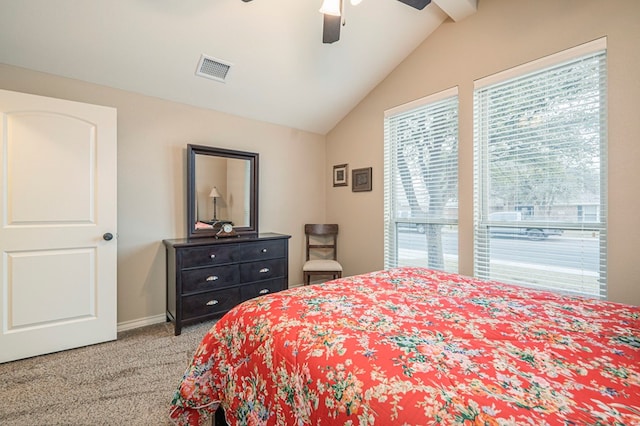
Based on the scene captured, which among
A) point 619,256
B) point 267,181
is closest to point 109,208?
point 267,181

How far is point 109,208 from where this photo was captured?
7.71 feet

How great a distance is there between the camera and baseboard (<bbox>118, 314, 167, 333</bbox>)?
2.58m

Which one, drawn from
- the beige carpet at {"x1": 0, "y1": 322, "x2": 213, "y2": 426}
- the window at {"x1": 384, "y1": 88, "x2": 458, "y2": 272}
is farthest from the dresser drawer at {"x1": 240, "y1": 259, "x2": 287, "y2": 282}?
the window at {"x1": 384, "y1": 88, "x2": 458, "y2": 272}

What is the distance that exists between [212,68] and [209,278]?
6.56ft

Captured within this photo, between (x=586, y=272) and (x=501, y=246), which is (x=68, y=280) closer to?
(x=501, y=246)

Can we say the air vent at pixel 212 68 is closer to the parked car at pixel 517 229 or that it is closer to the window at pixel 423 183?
the window at pixel 423 183

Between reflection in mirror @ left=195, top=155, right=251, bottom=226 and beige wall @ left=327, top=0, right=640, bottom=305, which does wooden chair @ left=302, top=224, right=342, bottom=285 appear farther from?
reflection in mirror @ left=195, top=155, right=251, bottom=226

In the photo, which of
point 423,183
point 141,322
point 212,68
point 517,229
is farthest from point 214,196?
point 517,229

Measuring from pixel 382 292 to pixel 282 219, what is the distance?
238 cm

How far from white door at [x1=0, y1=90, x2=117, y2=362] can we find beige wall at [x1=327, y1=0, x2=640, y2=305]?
102 inches

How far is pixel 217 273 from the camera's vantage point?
267 centimetres

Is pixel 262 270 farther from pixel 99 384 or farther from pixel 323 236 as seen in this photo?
pixel 99 384

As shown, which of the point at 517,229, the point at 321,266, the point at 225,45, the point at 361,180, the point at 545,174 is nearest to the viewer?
the point at 545,174

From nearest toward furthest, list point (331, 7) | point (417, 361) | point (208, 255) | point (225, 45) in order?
point (417, 361) → point (331, 7) → point (225, 45) → point (208, 255)
